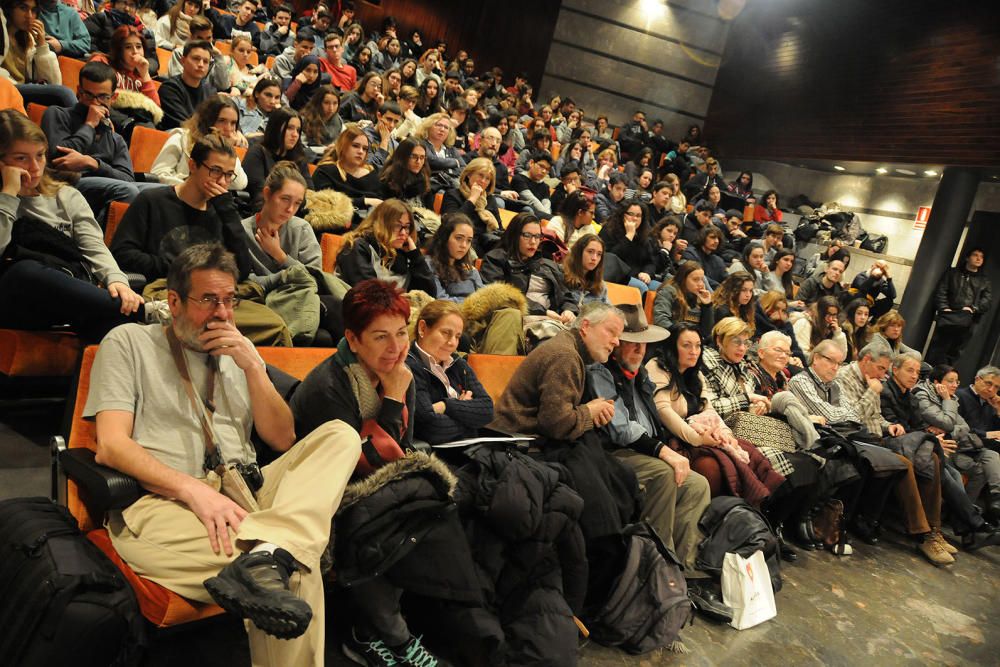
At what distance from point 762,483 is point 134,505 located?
2.74 m

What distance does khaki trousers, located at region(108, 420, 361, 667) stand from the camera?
150cm

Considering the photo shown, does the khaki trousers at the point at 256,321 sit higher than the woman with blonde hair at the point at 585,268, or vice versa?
the woman with blonde hair at the point at 585,268

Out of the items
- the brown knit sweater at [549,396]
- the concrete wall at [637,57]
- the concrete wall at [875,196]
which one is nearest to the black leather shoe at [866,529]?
the brown knit sweater at [549,396]

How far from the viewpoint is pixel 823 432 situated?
3910 millimetres

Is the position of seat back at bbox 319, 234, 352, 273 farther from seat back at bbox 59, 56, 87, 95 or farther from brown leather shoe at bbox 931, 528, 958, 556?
brown leather shoe at bbox 931, 528, 958, 556

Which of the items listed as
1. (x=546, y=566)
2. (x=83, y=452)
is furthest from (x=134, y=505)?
A: (x=546, y=566)

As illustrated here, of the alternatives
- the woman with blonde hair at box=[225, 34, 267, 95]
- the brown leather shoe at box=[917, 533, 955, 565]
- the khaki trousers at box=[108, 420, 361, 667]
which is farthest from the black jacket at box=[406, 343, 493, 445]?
the woman with blonde hair at box=[225, 34, 267, 95]

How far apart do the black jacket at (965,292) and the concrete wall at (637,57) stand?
6274 millimetres

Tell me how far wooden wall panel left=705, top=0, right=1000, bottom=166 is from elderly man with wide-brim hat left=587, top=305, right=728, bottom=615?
21.7 feet

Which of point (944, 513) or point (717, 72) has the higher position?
point (717, 72)

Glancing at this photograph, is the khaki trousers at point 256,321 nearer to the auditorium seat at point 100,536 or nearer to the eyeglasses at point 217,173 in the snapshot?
the eyeglasses at point 217,173

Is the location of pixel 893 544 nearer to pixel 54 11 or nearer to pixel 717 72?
pixel 54 11

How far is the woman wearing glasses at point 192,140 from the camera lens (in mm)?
3328

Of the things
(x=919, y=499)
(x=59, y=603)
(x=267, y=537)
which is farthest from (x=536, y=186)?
(x=59, y=603)
